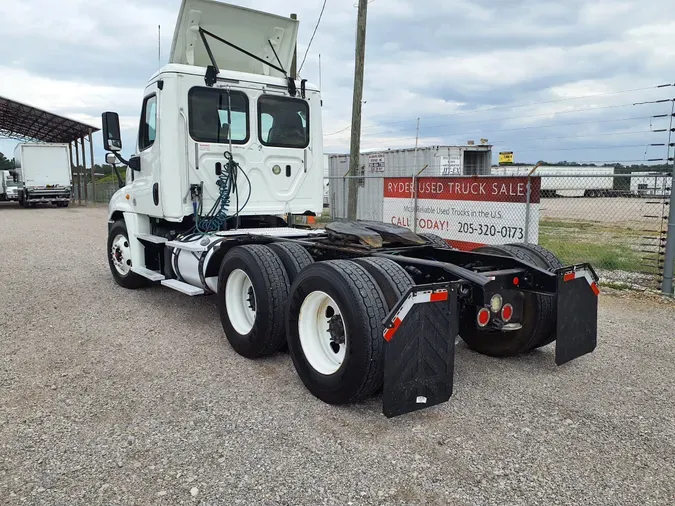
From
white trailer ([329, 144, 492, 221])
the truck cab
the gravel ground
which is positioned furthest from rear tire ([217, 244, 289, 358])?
white trailer ([329, 144, 492, 221])

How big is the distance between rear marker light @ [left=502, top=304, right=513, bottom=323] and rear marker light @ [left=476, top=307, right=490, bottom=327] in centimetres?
23

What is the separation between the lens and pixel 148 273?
692 centimetres

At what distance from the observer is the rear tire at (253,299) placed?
470 centimetres

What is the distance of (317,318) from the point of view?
4277 millimetres

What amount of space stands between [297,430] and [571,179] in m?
31.0

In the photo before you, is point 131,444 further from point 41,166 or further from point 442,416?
Answer: point 41,166

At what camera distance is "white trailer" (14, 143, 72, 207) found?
2975 cm

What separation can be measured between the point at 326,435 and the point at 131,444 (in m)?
1.22

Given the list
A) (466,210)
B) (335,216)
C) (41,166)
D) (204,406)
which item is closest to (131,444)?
(204,406)

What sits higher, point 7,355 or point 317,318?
point 317,318

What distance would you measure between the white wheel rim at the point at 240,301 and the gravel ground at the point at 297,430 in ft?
0.99

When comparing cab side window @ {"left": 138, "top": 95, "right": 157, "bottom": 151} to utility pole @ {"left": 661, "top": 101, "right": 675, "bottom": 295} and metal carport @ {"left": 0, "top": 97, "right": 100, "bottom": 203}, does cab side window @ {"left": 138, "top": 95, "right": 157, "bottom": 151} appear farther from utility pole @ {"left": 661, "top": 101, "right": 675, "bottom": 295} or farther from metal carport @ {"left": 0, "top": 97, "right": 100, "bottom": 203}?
metal carport @ {"left": 0, "top": 97, "right": 100, "bottom": 203}

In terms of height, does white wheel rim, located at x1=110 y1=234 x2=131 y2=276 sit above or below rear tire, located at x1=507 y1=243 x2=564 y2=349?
below

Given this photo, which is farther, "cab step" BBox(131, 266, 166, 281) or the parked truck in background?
the parked truck in background
